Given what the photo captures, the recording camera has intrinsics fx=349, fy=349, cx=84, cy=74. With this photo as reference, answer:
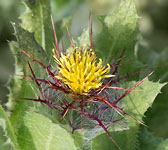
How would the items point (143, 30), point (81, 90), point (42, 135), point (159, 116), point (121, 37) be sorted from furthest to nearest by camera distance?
1. point (143, 30)
2. point (159, 116)
3. point (121, 37)
4. point (81, 90)
5. point (42, 135)

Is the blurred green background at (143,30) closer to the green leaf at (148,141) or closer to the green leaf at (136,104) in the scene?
the green leaf at (148,141)

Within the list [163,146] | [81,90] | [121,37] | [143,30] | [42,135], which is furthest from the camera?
[143,30]

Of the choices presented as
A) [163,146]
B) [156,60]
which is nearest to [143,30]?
[156,60]

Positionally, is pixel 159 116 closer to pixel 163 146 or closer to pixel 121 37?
pixel 163 146

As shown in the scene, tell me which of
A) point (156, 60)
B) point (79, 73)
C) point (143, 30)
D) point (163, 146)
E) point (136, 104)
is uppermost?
point (143, 30)

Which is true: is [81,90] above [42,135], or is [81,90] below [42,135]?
above

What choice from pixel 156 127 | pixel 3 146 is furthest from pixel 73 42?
pixel 156 127

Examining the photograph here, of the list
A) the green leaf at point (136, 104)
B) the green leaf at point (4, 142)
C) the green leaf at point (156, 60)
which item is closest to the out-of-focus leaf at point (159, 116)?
the green leaf at point (156, 60)

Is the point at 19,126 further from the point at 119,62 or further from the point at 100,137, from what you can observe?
the point at 119,62
